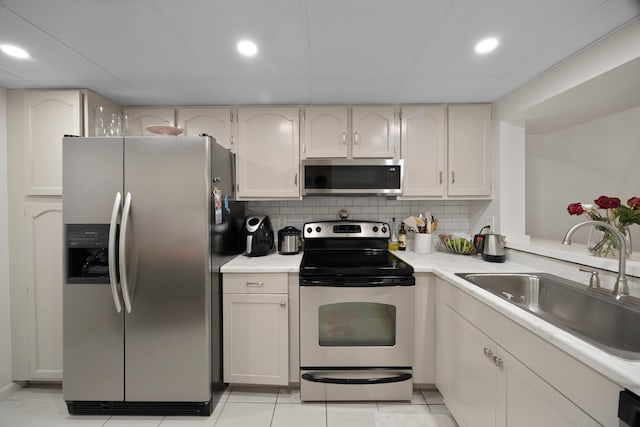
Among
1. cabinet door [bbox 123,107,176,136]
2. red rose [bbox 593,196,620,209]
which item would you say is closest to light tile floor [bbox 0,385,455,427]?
red rose [bbox 593,196,620,209]

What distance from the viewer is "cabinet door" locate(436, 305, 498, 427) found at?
50.2 inches

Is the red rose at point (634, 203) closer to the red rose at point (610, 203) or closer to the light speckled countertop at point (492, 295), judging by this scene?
the red rose at point (610, 203)

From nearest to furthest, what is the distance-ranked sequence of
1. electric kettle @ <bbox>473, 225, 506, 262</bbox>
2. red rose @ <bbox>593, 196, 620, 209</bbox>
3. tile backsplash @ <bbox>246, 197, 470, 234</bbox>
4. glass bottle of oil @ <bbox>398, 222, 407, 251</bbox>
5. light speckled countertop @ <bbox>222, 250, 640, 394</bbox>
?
1. light speckled countertop @ <bbox>222, 250, 640, 394</bbox>
2. red rose @ <bbox>593, 196, 620, 209</bbox>
3. electric kettle @ <bbox>473, 225, 506, 262</bbox>
4. glass bottle of oil @ <bbox>398, 222, 407, 251</bbox>
5. tile backsplash @ <bbox>246, 197, 470, 234</bbox>

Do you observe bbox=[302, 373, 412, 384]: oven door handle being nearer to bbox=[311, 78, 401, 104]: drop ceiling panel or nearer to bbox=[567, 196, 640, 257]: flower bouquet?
bbox=[567, 196, 640, 257]: flower bouquet

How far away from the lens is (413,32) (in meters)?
1.40

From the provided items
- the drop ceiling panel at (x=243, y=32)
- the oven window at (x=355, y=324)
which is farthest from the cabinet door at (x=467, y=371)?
the drop ceiling panel at (x=243, y=32)

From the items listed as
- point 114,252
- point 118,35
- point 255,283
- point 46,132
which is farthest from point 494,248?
point 46,132

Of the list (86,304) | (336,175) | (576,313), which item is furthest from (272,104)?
(576,313)

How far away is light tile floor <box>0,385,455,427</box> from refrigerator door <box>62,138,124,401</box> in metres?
0.20

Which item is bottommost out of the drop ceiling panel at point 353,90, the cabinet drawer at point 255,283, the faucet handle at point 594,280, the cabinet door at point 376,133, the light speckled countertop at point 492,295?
the cabinet drawer at point 255,283

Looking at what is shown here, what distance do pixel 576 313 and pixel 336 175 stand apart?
64.9 inches

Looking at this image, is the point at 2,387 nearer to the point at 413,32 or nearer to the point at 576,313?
the point at 413,32

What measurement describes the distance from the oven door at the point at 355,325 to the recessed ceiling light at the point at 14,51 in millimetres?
2100

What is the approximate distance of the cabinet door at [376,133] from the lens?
2.36 metres
